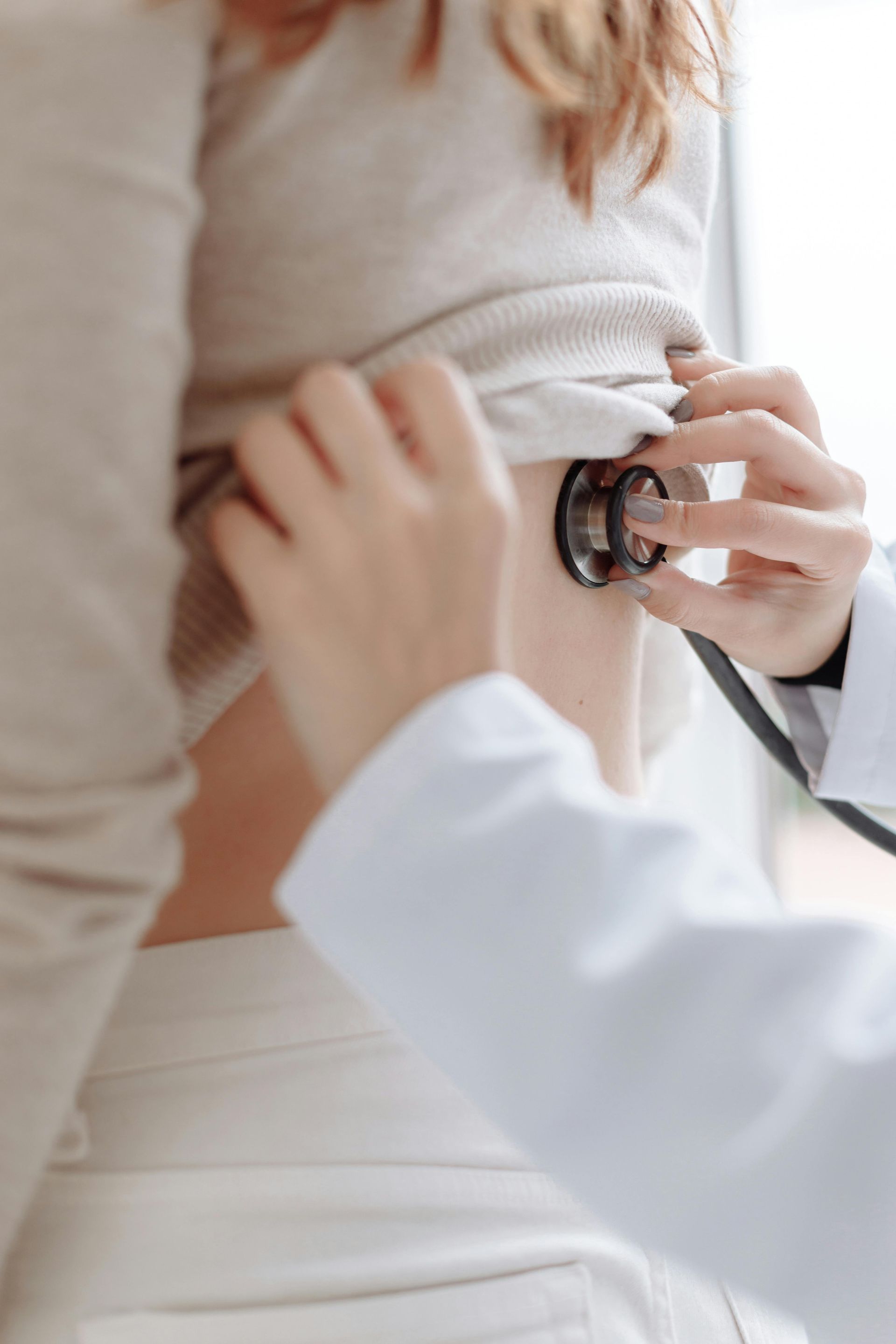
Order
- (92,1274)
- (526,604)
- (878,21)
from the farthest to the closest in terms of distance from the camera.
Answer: (878,21)
(526,604)
(92,1274)

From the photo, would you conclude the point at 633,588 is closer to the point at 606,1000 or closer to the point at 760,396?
the point at 760,396

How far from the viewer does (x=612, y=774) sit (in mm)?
727

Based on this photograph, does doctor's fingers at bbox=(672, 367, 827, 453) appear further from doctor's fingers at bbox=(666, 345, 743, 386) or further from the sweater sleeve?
the sweater sleeve

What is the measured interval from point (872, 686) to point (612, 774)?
0.28 metres


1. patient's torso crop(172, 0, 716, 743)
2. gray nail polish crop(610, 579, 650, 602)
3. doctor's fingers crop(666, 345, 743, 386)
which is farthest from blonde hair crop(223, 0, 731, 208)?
gray nail polish crop(610, 579, 650, 602)

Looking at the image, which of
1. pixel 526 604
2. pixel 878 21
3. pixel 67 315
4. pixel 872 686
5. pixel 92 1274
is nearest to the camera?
pixel 67 315

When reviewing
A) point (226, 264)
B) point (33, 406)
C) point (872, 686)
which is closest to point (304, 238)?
point (226, 264)

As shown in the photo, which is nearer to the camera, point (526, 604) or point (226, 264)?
point (226, 264)

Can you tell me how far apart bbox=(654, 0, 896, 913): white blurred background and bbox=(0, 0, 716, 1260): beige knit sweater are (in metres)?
0.97

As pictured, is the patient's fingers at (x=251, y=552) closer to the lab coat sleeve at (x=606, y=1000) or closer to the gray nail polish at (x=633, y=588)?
the lab coat sleeve at (x=606, y=1000)

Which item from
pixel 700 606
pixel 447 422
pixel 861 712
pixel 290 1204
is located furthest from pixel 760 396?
pixel 290 1204

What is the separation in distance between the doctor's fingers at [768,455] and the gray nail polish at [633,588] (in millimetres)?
77

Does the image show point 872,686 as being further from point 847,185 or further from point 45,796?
point 847,185

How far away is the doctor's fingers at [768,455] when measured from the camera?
643 millimetres
